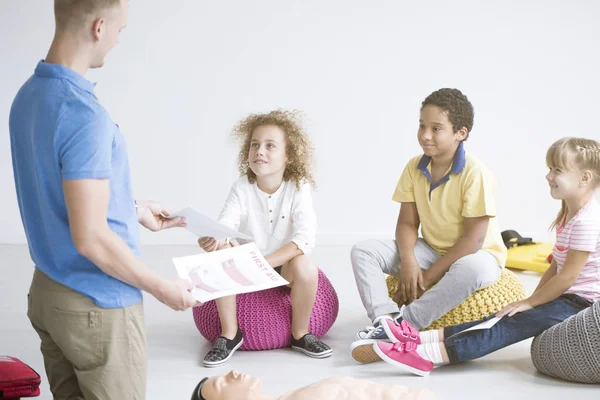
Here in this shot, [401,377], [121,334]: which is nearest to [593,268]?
[401,377]

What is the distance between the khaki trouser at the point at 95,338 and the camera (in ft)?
5.16

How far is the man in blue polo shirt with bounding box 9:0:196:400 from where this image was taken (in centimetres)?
149

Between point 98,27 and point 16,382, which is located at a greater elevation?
point 98,27

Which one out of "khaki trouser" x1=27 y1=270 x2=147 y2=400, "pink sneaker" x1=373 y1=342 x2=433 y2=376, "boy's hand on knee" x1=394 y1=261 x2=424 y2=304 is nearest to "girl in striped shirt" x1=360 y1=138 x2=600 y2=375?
"pink sneaker" x1=373 y1=342 x2=433 y2=376

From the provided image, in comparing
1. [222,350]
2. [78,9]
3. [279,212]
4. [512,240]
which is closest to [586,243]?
[279,212]

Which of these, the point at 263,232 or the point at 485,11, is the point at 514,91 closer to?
the point at 485,11

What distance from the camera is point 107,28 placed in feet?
5.01

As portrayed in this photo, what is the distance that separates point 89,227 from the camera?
1.48 meters

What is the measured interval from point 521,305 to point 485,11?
300cm

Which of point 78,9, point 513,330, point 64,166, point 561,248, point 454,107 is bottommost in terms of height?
point 513,330

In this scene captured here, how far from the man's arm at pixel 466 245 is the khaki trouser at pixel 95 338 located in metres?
1.55

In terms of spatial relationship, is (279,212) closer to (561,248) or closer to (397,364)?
(397,364)

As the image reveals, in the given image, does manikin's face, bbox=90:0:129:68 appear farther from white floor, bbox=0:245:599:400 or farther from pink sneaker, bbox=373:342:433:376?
pink sneaker, bbox=373:342:433:376

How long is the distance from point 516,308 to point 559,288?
153 mm
